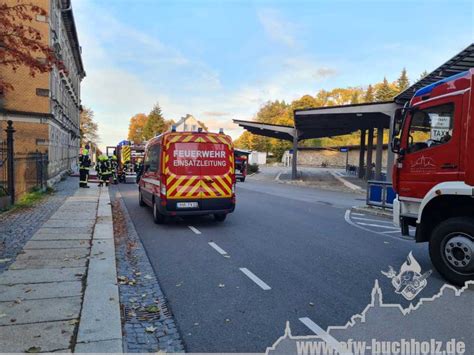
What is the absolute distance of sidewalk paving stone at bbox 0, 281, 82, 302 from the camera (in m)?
4.58

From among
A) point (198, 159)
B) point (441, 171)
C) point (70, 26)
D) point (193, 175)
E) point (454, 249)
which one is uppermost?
point (70, 26)

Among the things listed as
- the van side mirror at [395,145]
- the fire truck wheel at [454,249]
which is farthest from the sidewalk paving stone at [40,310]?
the van side mirror at [395,145]

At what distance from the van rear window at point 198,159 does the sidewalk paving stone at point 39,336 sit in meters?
6.07

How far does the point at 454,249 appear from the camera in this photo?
18.4 feet

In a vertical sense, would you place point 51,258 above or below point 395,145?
below

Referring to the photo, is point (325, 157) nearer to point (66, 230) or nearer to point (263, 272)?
point (66, 230)

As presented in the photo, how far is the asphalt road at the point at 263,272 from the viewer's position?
4.10m

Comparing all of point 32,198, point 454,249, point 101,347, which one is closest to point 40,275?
point 101,347

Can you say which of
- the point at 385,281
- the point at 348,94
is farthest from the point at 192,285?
the point at 348,94

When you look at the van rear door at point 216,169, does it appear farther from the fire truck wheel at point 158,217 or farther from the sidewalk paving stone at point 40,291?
the sidewalk paving stone at point 40,291

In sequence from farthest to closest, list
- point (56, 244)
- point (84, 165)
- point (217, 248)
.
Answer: point (84, 165)
point (217, 248)
point (56, 244)

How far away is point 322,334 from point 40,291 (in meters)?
3.47

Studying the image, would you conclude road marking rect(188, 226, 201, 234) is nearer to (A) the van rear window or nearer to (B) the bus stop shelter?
(A) the van rear window

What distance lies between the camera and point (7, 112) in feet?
67.7
